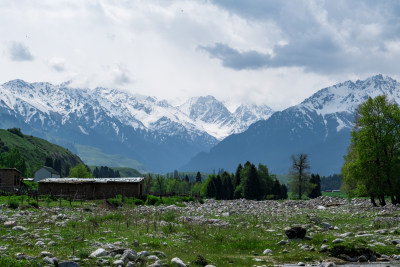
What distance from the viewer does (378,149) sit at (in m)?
47.7

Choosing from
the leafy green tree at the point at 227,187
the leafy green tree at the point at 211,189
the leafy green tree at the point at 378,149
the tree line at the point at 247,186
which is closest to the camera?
the leafy green tree at the point at 378,149

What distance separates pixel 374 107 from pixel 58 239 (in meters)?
40.3

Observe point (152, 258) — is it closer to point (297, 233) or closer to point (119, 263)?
point (119, 263)

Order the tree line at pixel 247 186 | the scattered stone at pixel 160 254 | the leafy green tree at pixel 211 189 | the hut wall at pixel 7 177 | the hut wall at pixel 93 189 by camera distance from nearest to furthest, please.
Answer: the scattered stone at pixel 160 254, the hut wall at pixel 93 189, the hut wall at pixel 7 177, the tree line at pixel 247 186, the leafy green tree at pixel 211 189

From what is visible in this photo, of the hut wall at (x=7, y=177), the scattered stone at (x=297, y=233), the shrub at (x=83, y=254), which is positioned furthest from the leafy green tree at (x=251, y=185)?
the shrub at (x=83, y=254)

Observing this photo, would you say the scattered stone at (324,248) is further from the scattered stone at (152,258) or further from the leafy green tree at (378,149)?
the leafy green tree at (378,149)

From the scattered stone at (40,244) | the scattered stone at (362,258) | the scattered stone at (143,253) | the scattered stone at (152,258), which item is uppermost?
the scattered stone at (40,244)

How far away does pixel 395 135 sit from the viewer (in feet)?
157

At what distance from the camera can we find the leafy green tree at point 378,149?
4734 centimetres

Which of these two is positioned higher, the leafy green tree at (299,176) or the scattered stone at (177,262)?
the leafy green tree at (299,176)

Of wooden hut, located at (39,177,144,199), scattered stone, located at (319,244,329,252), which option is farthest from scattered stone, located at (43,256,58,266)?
wooden hut, located at (39,177,144,199)

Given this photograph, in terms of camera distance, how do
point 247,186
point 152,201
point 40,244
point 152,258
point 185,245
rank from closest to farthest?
point 152,258 < point 40,244 < point 185,245 < point 152,201 < point 247,186

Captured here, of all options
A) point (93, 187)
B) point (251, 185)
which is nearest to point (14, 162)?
point (251, 185)

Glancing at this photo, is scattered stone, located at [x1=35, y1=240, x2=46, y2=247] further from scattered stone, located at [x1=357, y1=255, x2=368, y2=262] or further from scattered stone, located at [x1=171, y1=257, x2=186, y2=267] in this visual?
scattered stone, located at [x1=357, y1=255, x2=368, y2=262]
